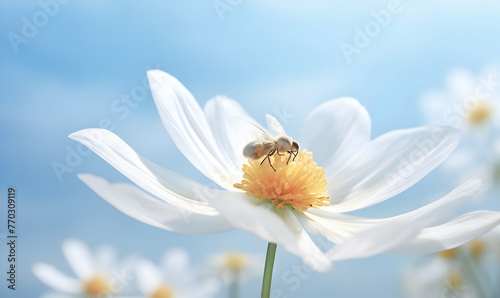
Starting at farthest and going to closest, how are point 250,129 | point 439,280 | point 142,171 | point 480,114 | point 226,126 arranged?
point 480,114
point 439,280
point 226,126
point 250,129
point 142,171

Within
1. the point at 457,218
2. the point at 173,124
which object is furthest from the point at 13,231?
the point at 457,218

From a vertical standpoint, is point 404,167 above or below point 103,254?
below

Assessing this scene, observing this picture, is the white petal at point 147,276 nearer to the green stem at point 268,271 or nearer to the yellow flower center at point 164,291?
the yellow flower center at point 164,291

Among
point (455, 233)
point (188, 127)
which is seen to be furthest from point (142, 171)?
point (455, 233)

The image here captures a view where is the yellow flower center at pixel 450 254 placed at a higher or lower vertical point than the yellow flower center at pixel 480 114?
lower

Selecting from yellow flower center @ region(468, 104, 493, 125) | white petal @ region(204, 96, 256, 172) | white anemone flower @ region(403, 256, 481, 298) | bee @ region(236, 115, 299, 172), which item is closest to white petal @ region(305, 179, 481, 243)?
bee @ region(236, 115, 299, 172)

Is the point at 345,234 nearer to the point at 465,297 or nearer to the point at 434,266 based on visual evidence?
the point at 465,297

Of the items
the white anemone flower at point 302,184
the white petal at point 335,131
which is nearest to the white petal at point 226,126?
the white anemone flower at point 302,184

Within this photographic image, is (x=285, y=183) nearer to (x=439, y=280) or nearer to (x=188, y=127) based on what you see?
(x=188, y=127)
